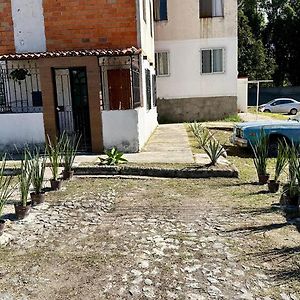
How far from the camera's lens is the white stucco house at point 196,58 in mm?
19672

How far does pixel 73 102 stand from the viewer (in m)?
11.8

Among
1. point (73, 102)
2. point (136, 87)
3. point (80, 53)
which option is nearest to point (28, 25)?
point (80, 53)

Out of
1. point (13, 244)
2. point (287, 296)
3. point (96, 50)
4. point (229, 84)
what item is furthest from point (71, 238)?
point (229, 84)

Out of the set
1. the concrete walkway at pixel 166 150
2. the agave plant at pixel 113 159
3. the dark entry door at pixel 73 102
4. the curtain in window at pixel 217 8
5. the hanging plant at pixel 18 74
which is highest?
the curtain in window at pixel 217 8

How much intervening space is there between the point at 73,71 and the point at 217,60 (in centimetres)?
1053

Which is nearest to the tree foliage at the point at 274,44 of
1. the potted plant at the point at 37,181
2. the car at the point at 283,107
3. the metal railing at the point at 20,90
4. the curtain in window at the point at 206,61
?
the car at the point at 283,107

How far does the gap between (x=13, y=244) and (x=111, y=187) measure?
9.59 feet

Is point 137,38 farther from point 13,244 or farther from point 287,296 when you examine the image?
point 287,296

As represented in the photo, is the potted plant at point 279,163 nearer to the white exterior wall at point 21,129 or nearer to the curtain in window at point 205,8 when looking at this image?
the white exterior wall at point 21,129

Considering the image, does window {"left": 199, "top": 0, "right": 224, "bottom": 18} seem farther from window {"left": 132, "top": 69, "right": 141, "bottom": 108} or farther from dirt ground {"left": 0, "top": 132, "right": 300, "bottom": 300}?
dirt ground {"left": 0, "top": 132, "right": 300, "bottom": 300}

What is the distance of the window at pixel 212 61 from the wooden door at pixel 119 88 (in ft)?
30.4

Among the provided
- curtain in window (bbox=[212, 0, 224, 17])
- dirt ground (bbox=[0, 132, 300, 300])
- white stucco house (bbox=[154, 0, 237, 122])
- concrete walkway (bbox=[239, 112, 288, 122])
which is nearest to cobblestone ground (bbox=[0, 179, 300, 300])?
dirt ground (bbox=[0, 132, 300, 300])

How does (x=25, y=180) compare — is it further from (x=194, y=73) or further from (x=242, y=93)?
(x=242, y=93)

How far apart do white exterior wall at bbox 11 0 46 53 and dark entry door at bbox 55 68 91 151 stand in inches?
39.5
